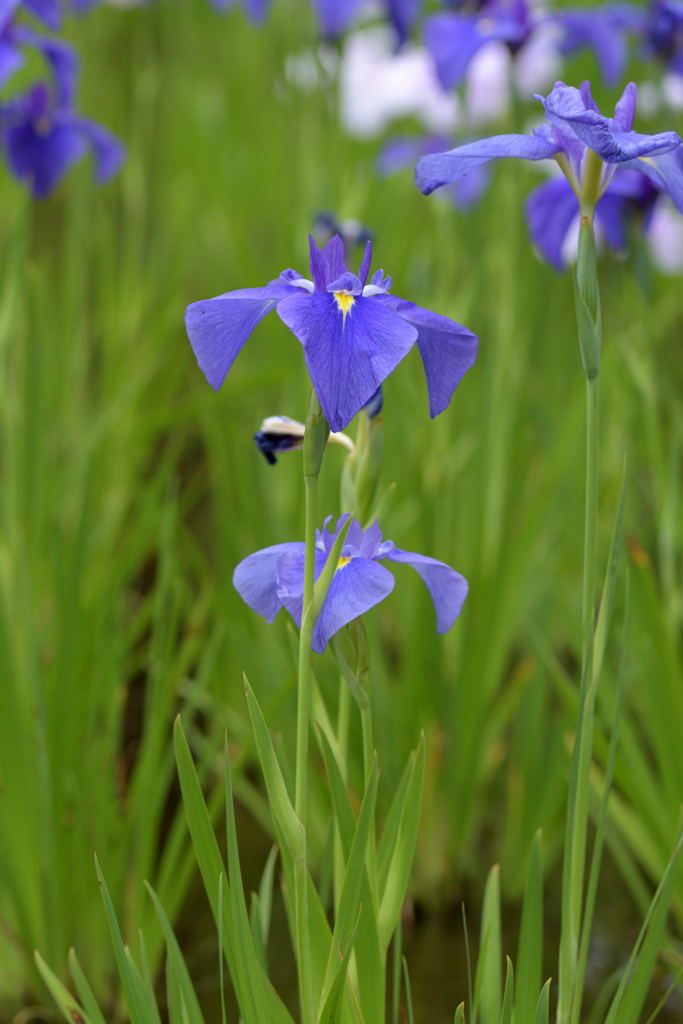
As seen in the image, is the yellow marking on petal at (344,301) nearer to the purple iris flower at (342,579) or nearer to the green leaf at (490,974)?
the purple iris flower at (342,579)

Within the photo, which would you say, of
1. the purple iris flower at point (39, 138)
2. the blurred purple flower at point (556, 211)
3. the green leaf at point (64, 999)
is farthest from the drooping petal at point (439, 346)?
the purple iris flower at point (39, 138)

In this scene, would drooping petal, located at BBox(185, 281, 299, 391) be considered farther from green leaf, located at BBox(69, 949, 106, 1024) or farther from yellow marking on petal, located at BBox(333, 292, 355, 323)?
green leaf, located at BBox(69, 949, 106, 1024)

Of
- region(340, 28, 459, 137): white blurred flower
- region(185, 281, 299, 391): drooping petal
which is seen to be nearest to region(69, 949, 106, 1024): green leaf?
region(185, 281, 299, 391): drooping petal

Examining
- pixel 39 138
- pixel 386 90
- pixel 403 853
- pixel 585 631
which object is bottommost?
pixel 403 853

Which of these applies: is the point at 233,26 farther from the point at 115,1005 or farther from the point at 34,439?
the point at 115,1005

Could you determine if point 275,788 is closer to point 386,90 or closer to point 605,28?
point 605,28

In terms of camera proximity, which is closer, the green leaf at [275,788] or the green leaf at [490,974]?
the green leaf at [275,788]

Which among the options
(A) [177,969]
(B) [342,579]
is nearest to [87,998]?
(A) [177,969]
